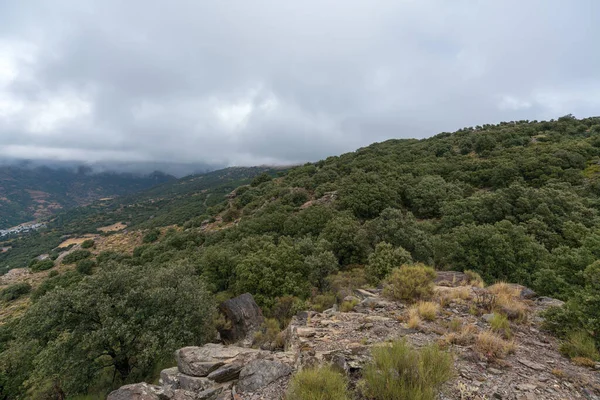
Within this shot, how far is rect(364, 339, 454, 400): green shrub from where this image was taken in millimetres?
4539

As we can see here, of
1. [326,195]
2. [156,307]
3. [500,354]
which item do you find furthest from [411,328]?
[326,195]

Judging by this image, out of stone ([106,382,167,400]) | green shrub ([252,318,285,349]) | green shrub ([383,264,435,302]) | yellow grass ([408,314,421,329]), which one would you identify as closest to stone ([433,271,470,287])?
green shrub ([383,264,435,302])

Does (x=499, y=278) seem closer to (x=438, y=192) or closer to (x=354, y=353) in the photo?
(x=354, y=353)

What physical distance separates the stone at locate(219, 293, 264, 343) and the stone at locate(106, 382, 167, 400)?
9.33 meters

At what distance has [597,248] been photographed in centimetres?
1506

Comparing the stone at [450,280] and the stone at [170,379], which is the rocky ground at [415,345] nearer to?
the stone at [170,379]

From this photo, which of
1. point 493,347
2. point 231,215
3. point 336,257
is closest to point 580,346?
point 493,347

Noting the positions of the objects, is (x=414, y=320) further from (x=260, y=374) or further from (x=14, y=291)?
(x=14, y=291)

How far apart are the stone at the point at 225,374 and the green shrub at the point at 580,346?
9.35 metres

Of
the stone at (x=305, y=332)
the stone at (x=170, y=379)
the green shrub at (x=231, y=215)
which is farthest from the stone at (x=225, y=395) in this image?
the green shrub at (x=231, y=215)

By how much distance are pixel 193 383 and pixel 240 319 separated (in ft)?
32.0

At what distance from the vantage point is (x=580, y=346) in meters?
6.49

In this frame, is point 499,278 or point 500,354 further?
point 499,278

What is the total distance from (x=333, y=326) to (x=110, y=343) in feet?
35.2
